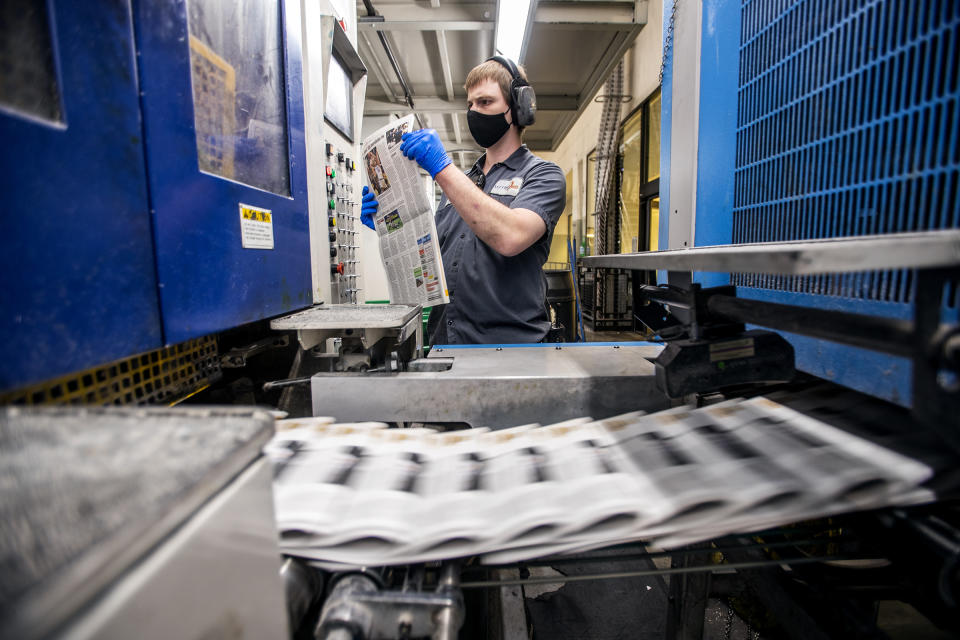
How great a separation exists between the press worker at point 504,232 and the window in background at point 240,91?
0.44 m

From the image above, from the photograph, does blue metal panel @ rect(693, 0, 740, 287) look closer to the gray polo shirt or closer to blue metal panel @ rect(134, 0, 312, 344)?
the gray polo shirt

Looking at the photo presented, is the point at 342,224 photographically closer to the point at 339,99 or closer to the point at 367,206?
the point at 367,206

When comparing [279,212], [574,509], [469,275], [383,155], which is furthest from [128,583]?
[469,275]

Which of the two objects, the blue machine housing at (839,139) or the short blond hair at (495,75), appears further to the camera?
the short blond hair at (495,75)

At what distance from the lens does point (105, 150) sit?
0.51m

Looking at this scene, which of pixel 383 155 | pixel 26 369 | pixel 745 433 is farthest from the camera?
pixel 383 155

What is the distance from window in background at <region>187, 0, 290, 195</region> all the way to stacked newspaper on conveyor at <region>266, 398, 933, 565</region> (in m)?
0.53

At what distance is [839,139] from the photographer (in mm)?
707

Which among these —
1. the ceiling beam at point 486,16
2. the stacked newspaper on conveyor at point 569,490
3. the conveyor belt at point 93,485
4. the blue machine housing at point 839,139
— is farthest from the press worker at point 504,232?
the ceiling beam at point 486,16

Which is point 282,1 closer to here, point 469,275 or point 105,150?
point 105,150

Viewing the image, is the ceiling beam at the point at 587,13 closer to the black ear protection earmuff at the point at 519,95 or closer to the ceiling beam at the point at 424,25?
the ceiling beam at the point at 424,25

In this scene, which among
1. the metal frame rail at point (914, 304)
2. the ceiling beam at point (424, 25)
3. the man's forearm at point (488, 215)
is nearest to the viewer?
the metal frame rail at point (914, 304)

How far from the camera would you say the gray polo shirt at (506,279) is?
1536mm

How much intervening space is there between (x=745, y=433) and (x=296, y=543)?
607 millimetres
